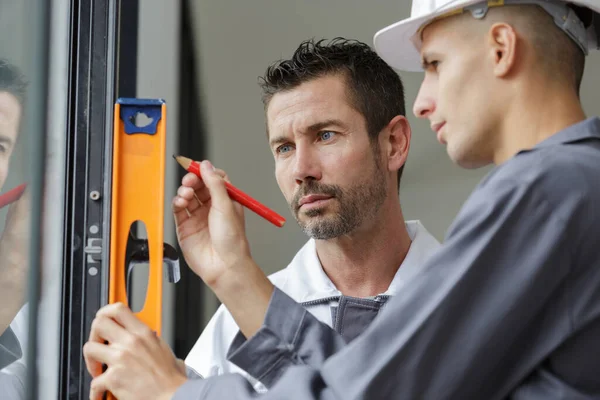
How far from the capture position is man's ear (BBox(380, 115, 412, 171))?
181cm

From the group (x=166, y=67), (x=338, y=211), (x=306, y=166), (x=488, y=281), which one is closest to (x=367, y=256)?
(x=338, y=211)

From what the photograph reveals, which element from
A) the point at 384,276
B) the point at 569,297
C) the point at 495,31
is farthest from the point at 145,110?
the point at 384,276

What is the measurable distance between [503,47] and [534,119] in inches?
3.8

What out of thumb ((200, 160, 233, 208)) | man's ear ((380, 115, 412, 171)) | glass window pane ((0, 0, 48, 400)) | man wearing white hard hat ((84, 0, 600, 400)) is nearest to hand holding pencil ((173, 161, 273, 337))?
thumb ((200, 160, 233, 208))

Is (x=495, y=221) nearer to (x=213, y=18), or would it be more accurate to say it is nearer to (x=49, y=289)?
(x=49, y=289)

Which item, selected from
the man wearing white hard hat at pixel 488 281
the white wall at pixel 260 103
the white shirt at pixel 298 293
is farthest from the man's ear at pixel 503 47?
the white wall at pixel 260 103

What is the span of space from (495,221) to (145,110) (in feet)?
1.72

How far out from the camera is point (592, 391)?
804 mm

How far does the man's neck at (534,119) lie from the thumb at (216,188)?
376mm

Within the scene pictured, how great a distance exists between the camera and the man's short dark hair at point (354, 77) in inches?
70.5

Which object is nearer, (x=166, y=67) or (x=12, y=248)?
(x=12, y=248)

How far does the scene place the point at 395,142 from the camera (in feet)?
6.00

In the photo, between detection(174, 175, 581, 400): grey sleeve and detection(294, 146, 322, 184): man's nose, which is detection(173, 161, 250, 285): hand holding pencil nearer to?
detection(174, 175, 581, 400): grey sleeve

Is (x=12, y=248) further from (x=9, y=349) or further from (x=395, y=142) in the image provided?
(x=395, y=142)
